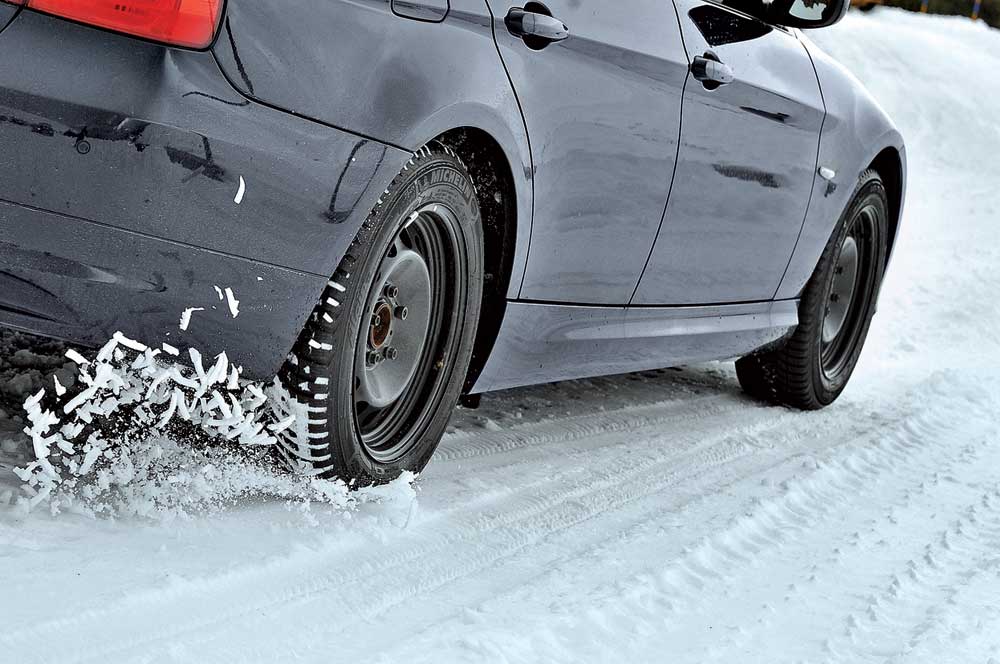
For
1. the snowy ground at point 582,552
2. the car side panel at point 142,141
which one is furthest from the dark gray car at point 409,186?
the snowy ground at point 582,552

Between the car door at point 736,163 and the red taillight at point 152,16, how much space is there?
1.63 metres

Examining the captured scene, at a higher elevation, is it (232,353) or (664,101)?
(664,101)

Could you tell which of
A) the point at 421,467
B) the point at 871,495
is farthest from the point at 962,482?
the point at 421,467

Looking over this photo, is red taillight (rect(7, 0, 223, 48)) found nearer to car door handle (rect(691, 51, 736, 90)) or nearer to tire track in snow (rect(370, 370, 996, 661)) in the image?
tire track in snow (rect(370, 370, 996, 661))

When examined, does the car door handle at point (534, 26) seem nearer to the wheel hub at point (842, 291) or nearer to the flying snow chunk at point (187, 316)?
the flying snow chunk at point (187, 316)

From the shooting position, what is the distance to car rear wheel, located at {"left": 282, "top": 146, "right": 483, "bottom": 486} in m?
2.53

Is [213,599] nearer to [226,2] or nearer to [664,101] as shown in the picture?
[226,2]

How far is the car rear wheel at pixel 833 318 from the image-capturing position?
4758mm

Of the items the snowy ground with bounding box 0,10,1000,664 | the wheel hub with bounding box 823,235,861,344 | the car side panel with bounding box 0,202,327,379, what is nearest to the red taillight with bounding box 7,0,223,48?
the car side panel with bounding box 0,202,327,379

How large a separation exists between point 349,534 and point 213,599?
1.55 ft

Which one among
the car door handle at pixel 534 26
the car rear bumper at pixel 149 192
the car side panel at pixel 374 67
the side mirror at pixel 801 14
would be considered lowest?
the car rear bumper at pixel 149 192

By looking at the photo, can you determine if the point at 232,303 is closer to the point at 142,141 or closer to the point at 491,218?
the point at 142,141

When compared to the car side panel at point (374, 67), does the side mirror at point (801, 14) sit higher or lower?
higher

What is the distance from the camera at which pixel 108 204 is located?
Result: 2.15m
